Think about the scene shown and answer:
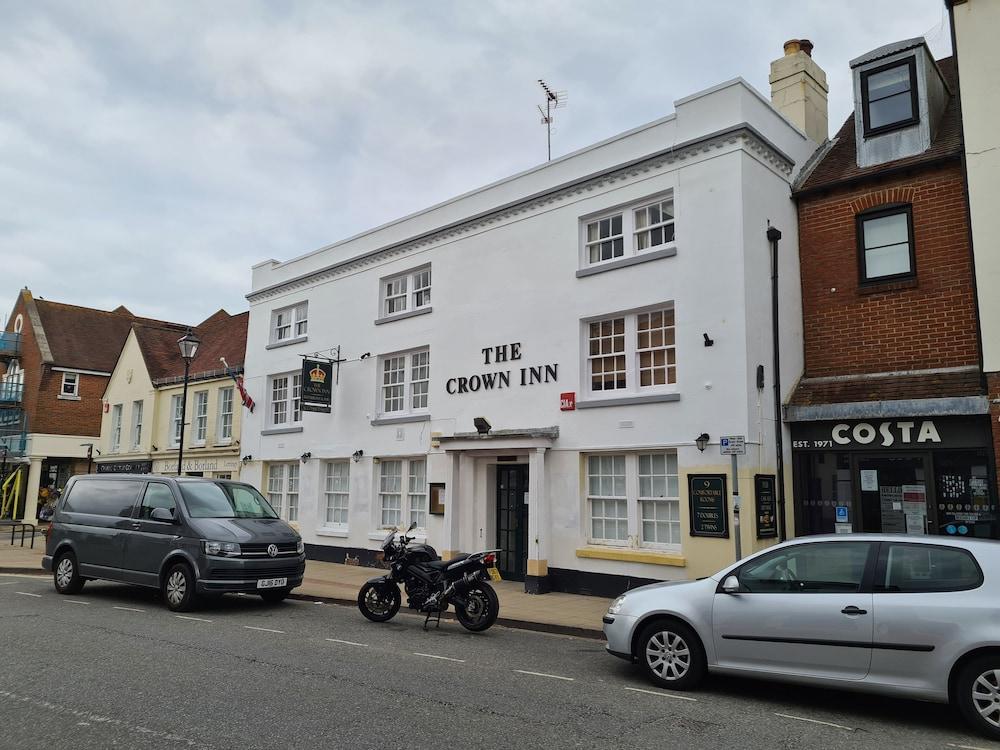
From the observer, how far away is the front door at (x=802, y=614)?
20.9 ft

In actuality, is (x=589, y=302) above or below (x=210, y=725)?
above

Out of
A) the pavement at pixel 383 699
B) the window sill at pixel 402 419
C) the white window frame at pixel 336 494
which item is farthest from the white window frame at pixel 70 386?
the pavement at pixel 383 699

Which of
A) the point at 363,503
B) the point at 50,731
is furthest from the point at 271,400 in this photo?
the point at 50,731

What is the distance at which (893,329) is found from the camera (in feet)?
40.2

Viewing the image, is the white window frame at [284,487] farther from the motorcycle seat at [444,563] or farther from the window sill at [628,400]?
the motorcycle seat at [444,563]

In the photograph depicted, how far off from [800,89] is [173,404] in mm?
21995

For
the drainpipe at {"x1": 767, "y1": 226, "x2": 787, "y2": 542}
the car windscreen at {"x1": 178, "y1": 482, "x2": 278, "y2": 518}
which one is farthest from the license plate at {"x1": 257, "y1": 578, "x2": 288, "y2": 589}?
the drainpipe at {"x1": 767, "y1": 226, "x2": 787, "y2": 542}

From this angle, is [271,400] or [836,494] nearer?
[836,494]

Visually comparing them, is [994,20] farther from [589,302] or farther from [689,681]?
[689,681]

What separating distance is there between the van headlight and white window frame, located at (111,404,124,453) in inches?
792

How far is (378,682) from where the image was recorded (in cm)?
714

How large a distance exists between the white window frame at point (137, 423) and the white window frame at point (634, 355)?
2022cm

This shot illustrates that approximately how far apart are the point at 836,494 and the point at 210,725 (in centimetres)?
1001

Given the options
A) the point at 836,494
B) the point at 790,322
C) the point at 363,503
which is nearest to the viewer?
A: the point at 836,494
